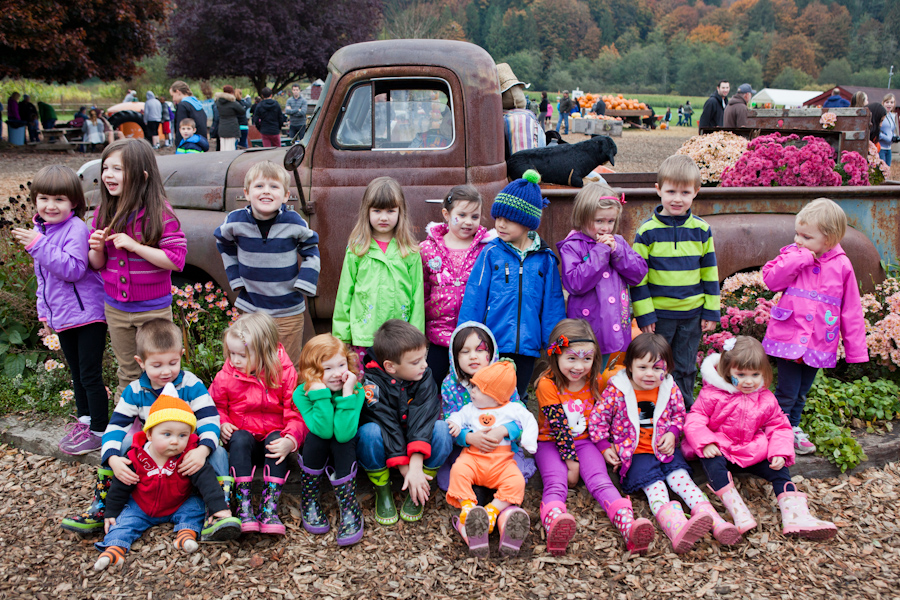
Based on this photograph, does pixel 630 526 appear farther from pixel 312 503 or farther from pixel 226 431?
pixel 226 431

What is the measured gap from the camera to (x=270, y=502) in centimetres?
299

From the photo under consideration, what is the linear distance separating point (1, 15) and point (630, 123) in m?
24.7

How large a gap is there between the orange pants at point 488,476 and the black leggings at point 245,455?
816 millimetres

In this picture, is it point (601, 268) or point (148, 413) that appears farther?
point (601, 268)

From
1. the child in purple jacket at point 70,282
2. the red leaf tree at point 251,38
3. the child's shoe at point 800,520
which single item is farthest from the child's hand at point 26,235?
the red leaf tree at point 251,38

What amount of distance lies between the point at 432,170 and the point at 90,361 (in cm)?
214

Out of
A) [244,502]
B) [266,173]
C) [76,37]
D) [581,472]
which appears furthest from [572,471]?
[76,37]

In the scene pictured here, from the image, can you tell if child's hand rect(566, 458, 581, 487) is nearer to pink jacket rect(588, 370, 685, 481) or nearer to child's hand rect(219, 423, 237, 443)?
pink jacket rect(588, 370, 685, 481)

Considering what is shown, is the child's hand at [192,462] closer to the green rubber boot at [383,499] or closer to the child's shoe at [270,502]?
the child's shoe at [270,502]

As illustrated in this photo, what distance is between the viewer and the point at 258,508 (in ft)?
10.3

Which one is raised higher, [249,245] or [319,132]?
[319,132]

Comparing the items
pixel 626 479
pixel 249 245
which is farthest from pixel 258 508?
pixel 626 479

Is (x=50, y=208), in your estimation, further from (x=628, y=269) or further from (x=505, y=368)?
(x=628, y=269)

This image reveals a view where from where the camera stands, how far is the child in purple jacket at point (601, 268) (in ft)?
10.6
